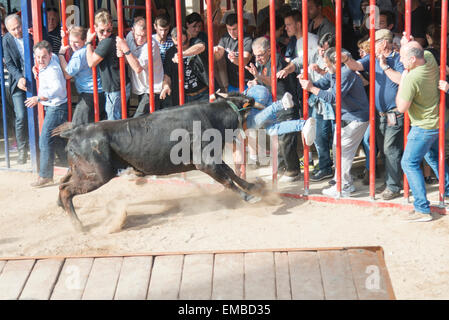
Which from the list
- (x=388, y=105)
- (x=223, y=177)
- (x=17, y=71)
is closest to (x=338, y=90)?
(x=388, y=105)

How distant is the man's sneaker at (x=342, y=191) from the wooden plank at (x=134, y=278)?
115 inches

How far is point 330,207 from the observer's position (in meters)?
7.04

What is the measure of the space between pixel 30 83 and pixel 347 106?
372 centimetres

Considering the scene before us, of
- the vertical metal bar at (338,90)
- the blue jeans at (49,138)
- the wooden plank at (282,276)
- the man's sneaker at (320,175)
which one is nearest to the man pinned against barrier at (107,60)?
the blue jeans at (49,138)

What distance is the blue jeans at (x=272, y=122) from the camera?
6.93 m

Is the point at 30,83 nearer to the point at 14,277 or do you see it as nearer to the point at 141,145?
the point at 141,145

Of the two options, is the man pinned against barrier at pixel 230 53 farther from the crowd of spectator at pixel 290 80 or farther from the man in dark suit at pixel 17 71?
the man in dark suit at pixel 17 71

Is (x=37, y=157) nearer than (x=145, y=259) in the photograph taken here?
No

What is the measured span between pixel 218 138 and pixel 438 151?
2.06m

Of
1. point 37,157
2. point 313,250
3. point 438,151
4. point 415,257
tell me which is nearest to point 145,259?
point 313,250

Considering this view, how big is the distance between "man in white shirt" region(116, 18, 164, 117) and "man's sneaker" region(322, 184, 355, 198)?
213cm

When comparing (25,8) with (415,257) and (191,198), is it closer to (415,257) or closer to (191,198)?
(191,198)

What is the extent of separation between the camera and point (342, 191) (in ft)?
23.5

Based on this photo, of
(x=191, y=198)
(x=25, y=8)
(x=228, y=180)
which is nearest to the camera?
(x=228, y=180)
